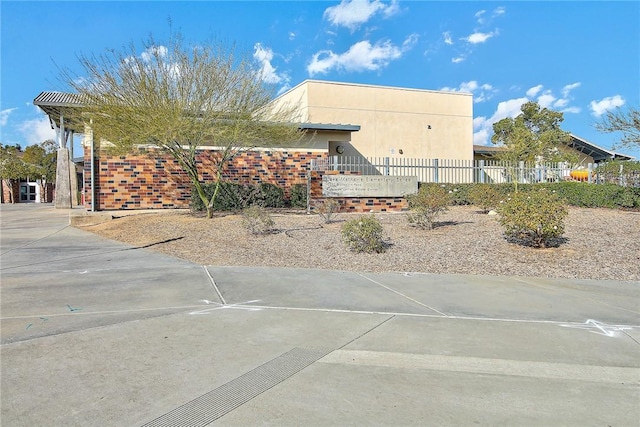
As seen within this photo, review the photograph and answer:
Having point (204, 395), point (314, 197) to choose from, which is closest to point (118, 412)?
point (204, 395)

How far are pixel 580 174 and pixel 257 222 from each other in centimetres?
1652

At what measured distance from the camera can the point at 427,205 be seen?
11938mm

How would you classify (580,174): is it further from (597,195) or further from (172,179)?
(172,179)

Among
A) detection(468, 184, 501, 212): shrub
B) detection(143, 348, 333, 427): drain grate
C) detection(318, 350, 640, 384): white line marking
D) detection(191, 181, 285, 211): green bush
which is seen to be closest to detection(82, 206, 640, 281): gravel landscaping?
detection(468, 184, 501, 212): shrub

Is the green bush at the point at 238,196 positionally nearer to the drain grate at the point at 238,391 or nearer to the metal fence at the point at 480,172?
the metal fence at the point at 480,172

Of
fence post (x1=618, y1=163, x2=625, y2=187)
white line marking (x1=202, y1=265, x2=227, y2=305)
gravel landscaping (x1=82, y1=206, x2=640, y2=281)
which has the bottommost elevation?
white line marking (x1=202, y1=265, x2=227, y2=305)

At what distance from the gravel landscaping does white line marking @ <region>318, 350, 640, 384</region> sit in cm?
436

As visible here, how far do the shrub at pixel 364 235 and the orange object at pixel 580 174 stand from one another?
15.2 m

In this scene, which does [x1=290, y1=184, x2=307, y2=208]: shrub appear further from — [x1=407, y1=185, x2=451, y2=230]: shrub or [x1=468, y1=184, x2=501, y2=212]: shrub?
[x1=407, y1=185, x2=451, y2=230]: shrub

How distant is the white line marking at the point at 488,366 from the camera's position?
3910 mm

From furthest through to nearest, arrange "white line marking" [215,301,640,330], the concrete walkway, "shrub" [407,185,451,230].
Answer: "shrub" [407,185,451,230] < "white line marking" [215,301,640,330] < the concrete walkway

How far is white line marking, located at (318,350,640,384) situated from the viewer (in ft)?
12.8

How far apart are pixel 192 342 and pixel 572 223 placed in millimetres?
11518

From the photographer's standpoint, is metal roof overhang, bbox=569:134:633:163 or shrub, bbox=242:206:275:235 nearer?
shrub, bbox=242:206:275:235
